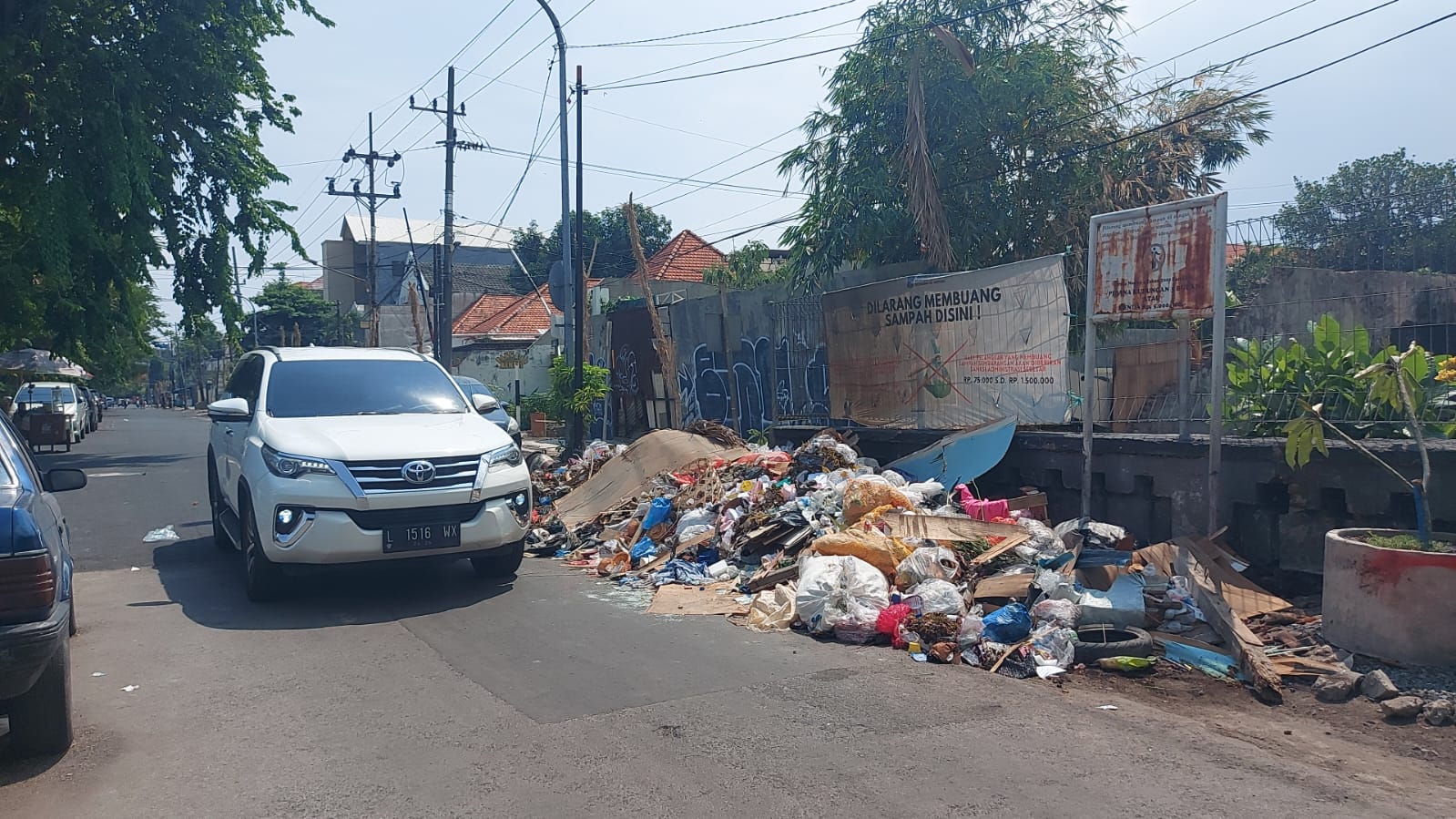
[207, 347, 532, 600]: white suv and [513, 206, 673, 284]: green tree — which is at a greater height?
[513, 206, 673, 284]: green tree

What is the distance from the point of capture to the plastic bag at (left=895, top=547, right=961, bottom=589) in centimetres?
711

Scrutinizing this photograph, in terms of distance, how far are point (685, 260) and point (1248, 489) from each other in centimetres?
2978

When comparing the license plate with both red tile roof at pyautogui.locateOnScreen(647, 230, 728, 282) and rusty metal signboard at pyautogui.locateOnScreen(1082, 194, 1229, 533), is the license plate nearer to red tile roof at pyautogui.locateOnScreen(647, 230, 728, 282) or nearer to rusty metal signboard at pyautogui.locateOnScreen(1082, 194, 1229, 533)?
rusty metal signboard at pyautogui.locateOnScreen(1082, 194, 1229, 533)

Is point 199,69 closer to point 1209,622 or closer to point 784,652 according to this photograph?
point 784,652

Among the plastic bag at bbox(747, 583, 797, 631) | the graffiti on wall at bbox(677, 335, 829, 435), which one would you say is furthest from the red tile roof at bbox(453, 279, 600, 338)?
the plastic bag at bbox(747, 583, 797, 631)

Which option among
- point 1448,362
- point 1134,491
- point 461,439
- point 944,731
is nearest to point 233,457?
point 461,439

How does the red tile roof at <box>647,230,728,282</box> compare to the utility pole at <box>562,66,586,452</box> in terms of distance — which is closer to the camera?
the utility pole at <box>562,66,586,452</box>

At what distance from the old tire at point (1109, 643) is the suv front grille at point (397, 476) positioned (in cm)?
430

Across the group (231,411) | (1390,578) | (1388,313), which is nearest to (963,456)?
(1388,313)

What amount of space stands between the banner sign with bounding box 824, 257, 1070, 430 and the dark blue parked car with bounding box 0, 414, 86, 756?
7.63m

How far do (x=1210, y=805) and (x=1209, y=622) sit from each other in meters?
2.70

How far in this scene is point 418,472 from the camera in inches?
282

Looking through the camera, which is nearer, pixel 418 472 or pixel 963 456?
pixel 418 472

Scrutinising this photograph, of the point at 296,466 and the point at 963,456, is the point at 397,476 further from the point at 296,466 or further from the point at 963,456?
the point at 963,456
